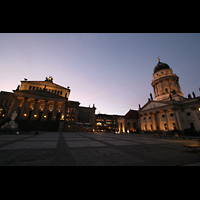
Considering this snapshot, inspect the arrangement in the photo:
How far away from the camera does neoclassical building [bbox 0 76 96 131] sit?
122 ft

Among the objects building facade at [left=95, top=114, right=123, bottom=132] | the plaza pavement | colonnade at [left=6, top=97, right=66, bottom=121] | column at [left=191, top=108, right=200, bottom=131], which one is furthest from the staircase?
column at [left=191, top=108, right=200, bottom=131]

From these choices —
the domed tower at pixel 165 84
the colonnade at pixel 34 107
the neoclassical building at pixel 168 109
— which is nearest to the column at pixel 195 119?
the neoclassical building at pixel 168 109

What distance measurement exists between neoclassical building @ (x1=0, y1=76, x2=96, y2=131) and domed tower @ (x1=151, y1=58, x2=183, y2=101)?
36.8m

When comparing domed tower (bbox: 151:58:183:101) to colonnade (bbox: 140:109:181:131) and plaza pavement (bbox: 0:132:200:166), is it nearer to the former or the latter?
colonnade (bbox: 140:109:181:131)

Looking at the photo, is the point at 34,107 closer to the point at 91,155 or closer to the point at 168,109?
the point at 91,155

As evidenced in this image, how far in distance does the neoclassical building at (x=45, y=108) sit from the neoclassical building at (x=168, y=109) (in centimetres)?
2828

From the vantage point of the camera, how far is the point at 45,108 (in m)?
38.8

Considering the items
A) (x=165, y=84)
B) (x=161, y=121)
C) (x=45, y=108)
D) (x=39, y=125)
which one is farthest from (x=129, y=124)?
(x=39, y=125)
